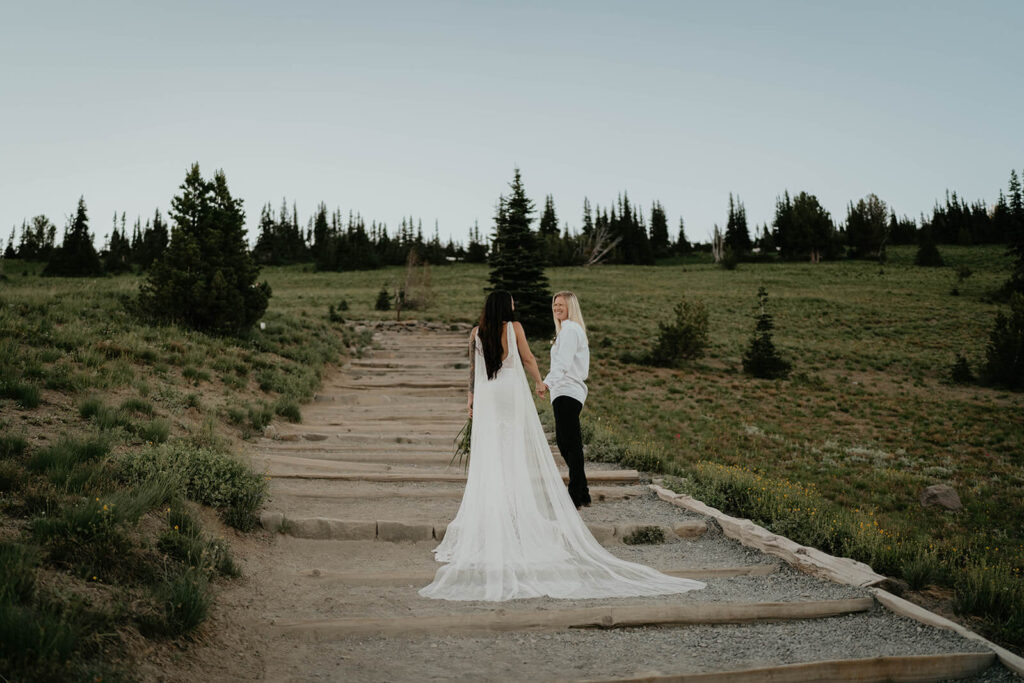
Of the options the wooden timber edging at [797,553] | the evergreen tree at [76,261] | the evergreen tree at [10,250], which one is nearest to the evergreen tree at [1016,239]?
the wooden timber edging at [797,553]

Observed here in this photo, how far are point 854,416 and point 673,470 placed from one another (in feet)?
39.2

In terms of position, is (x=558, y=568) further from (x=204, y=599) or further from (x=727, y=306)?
(x=727, y=306)

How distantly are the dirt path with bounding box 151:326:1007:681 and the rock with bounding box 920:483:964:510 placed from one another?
6.75 metres

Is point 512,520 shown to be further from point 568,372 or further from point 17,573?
point 17,573

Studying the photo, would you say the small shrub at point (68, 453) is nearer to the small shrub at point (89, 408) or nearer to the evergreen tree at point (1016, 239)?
the small shrub at point (89, 408)

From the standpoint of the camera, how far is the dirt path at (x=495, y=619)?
3422 mm

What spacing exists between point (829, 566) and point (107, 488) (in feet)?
19.5

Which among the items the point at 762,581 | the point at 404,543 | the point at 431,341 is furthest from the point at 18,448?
the point at 431,341

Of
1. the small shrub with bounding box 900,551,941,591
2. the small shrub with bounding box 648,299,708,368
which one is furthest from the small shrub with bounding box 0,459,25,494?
the small shrub with bounding box 648,299,708,368

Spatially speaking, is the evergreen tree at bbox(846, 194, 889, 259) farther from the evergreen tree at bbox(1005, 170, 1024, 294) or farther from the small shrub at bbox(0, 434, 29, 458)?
the small shrub at bbox(0, 434, 29, 458)

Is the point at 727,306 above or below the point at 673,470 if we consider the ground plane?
above

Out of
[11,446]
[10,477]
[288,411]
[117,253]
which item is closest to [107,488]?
[10,477]

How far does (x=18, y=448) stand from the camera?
504cm

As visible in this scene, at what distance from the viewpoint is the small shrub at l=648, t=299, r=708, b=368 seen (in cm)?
2378
